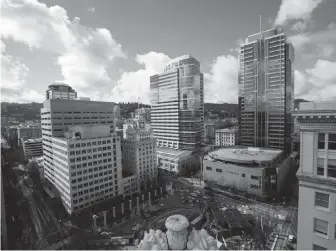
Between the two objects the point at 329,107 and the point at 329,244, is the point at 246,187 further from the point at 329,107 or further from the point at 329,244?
the point at 329,107

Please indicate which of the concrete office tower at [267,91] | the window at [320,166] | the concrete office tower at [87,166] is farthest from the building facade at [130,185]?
the concrete office tower at [267,91]

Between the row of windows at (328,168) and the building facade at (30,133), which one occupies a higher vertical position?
the row of windows at (328,168)

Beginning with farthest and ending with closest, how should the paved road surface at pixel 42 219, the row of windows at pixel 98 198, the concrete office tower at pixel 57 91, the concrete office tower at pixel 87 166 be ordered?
1. the concrete office tower at pixel 57 91
2. the row of windows at pixel 98 198
3. the concrete office tower at pixel 87 166
4. the paved road surface at pixel 42 219

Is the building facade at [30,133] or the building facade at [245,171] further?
the building facade at [30,133]

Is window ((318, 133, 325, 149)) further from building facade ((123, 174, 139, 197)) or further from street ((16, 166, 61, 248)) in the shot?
building facade ((123, 174, 139, 197))

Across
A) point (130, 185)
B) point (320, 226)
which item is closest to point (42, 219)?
point (130, 185)

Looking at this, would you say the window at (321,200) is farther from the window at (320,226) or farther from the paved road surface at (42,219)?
the paved road surface at (42,219)

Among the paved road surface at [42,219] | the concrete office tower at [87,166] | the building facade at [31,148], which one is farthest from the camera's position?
the building facade at [31,148]
